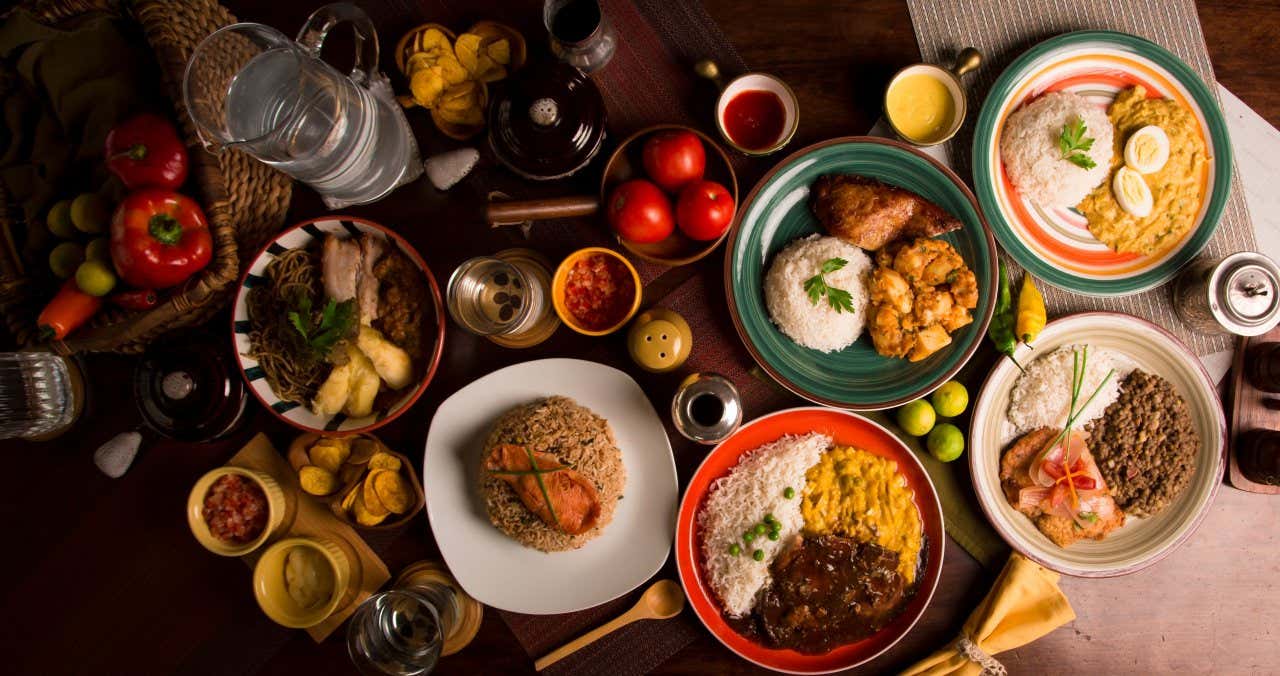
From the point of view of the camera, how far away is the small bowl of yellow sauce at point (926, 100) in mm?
2549

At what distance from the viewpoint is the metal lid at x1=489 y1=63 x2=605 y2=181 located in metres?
2.37

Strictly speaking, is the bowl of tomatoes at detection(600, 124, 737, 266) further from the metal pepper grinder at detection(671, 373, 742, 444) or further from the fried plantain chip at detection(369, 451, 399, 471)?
the fried plantain chip at detection(369, 451, 399, 471)

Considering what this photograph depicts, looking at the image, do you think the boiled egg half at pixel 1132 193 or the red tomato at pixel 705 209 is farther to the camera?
the boiled egg half at pixel 1132 193

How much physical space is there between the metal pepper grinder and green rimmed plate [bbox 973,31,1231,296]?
122 cm

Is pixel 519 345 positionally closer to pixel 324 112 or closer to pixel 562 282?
pixel 562 282

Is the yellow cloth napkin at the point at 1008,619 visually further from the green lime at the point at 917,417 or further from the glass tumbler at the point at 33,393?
the glass tumbler at the point at 33,393

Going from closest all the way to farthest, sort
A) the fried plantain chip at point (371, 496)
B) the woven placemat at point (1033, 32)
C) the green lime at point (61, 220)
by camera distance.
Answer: the green lime at point (61, 220), the fried plantain chip at point (371, 496), the woven placemat at point (1033, 32)

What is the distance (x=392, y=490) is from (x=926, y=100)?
8.11 ft

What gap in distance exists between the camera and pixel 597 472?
2430 mm

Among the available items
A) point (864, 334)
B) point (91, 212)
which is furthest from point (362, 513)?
point (864, 334)

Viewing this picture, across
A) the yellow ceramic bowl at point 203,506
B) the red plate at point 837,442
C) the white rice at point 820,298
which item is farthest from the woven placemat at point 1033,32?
the yellow ceramic bowl at point 203,506

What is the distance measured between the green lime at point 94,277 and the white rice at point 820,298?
2.23 meters

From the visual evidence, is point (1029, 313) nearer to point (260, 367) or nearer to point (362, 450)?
point (362, 450)

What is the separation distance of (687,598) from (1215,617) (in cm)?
216
